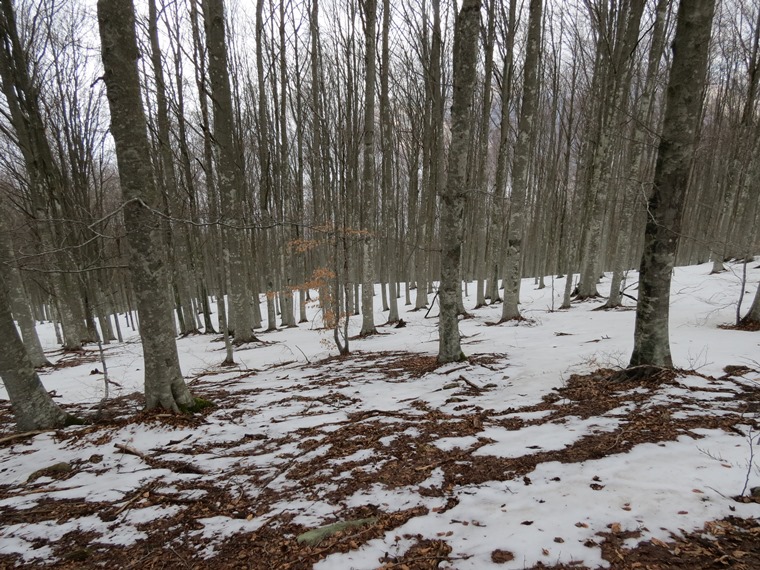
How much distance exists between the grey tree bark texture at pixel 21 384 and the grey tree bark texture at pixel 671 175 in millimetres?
7362

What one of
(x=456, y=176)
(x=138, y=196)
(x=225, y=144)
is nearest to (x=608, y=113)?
(x=456, y=176)

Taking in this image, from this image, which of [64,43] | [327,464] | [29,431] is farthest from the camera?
[64,43]

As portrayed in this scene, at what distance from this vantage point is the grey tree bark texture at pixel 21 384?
403 cm

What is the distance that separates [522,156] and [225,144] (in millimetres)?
8098

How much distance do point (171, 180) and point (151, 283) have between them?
10860mm

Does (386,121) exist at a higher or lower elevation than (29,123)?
higher

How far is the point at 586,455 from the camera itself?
2.80 metres

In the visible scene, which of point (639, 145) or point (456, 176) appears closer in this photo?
point (456, 176)

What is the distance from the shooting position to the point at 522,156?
948 cm

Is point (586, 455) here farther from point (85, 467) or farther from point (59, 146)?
point (59, 146)

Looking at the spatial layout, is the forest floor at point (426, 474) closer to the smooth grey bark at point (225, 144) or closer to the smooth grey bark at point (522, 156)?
the smooth grey bark at point (522, 156)

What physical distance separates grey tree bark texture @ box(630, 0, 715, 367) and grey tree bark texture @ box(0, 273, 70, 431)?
24.2ft

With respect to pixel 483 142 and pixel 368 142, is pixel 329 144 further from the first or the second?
pixel 483 142

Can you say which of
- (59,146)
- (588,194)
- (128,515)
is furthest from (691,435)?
(59,146)
